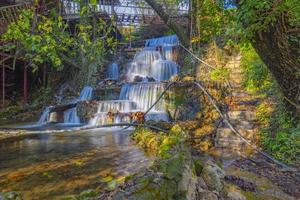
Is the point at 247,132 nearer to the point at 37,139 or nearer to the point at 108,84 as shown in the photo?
the point at 37,139

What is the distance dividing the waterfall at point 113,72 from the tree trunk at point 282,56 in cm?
1118

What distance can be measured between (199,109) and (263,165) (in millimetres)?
3643

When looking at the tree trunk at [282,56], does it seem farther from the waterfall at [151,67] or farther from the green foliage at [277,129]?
the waterfall at [151,67]

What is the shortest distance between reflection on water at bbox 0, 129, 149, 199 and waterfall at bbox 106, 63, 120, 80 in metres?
8.16

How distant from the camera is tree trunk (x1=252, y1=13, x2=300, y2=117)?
460cm

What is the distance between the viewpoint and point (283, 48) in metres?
4.76

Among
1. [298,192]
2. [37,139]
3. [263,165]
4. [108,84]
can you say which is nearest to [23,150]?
[37,139]

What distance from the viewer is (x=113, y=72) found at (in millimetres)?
16094

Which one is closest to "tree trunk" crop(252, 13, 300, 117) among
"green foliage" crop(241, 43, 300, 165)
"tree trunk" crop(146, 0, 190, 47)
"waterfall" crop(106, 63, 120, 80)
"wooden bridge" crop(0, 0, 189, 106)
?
"green foliage" crop(241, 43, 300, 165)

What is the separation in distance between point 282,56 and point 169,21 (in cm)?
454

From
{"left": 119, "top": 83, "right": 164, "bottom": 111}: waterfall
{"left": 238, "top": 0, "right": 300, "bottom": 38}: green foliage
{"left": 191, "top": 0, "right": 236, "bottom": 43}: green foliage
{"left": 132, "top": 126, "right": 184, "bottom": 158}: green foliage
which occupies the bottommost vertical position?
{"left": 132, "top": 126, "right": 184, "bottom": 158}: green foliage

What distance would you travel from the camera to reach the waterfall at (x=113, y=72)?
52.0ft

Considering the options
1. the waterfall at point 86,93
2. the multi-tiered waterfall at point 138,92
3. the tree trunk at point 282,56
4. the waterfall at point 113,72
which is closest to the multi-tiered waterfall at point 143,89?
the multi-tiered waterfall at point 138,92

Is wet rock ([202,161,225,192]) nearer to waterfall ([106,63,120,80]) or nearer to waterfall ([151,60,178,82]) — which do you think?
waterfall ([151,60,178,82])
